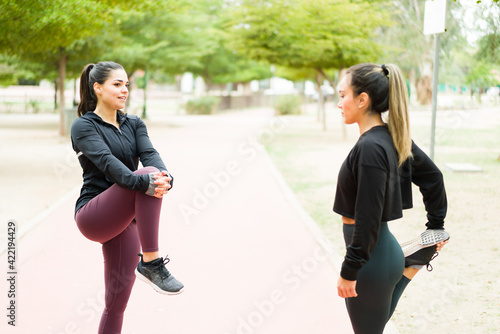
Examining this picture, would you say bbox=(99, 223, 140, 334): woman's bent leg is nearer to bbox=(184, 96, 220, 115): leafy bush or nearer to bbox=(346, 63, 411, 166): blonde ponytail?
bbox=(346, 63, 411, 166): blonde ponytail

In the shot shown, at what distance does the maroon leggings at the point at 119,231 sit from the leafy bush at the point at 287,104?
39.0m

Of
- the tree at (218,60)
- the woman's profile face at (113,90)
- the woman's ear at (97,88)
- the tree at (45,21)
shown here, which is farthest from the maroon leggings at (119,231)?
the tree at (218,60)

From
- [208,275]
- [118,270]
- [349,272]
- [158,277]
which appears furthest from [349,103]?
[208,275]

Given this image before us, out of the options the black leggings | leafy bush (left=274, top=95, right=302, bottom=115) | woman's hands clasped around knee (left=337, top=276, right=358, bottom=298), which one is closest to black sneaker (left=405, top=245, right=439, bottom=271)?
the black leggings

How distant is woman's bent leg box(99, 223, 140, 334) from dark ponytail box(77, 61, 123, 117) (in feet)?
2.34

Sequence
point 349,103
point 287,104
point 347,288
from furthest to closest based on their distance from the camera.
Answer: point 287,104, point 349,103, point 347,288

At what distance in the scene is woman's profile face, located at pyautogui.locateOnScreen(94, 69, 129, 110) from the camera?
310cm

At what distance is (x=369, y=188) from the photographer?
2.40m

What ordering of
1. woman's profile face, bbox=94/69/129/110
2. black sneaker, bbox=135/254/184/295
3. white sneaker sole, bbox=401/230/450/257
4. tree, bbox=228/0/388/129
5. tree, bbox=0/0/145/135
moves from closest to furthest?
white sneaker sole, bbox=401/230/450/257, black sneaker, bbox=135/254/184/295, woman's profile face, bbox=94/69/129/110, tree, bbox=0/0/145/135, tree, bbox=228/0/388/129

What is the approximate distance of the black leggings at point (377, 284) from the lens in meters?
2.53

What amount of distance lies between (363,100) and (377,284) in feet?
2.70

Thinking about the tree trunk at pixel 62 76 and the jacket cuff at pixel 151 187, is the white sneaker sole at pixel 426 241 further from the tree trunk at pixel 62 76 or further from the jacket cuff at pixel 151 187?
the tree trunk at pixel 62 76

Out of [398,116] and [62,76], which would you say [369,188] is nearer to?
[398,116]

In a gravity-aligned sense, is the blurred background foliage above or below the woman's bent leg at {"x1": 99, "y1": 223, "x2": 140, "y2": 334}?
above
